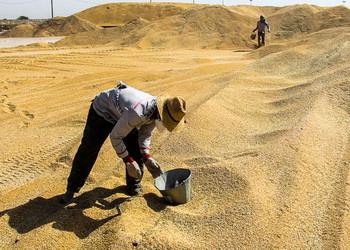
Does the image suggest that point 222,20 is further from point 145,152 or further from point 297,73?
point 145,152

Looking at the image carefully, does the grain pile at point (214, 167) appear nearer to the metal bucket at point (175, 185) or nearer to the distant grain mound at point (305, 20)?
the metal bucket at point (175, 185)

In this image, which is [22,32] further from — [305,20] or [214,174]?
[214,174]

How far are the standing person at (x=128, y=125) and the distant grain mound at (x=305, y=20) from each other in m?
16.0

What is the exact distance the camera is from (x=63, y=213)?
3555mm

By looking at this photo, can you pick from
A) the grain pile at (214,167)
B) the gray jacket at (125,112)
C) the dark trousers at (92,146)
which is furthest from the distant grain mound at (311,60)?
the gray jacket at (125,112)

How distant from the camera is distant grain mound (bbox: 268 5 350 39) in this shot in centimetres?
1855

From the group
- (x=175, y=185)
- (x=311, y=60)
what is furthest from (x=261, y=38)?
(x=175, y=185)

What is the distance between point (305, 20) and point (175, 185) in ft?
Result: 56.6

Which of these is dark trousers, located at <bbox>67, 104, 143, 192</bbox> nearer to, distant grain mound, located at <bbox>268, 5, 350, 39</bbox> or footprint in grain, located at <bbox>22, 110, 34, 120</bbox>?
footprint in grain, located at <bbox>22, 110, 34, 120</bbox>

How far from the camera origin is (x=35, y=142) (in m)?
5.46

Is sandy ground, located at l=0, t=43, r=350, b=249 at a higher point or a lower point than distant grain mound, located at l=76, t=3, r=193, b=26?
lower

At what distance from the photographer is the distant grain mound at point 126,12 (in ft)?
98.3

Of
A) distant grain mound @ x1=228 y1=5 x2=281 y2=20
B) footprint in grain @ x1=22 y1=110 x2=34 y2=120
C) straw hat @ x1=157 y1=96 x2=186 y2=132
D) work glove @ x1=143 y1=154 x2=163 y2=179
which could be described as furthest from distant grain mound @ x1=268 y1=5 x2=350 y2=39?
straw hat @ x1=157 y1=96 x2=186 y2=132

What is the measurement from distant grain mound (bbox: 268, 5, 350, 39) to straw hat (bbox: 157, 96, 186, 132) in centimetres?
1620
